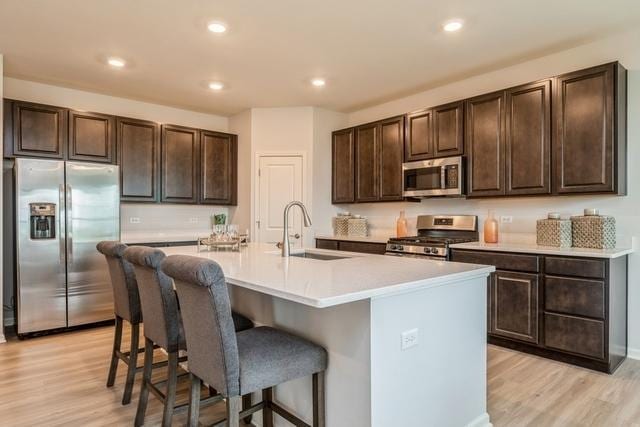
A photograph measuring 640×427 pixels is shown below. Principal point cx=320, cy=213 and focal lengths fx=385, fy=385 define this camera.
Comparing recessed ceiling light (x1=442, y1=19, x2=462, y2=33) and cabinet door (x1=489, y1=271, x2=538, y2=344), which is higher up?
recessed ceiling light (x1=442, y1=19, x2=462, y2=33)

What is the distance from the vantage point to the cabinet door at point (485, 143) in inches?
140

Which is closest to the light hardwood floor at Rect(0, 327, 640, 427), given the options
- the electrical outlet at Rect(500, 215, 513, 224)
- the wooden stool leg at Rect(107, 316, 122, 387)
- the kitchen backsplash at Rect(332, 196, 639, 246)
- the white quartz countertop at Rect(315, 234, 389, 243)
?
the wooden stool leg at Rect(107, 316, 122, 387)

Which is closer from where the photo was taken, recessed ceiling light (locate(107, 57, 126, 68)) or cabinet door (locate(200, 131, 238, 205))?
recessed ceiling light (locate(107, 57, 126, 68))

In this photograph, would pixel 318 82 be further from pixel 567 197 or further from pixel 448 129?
pixel 567 197

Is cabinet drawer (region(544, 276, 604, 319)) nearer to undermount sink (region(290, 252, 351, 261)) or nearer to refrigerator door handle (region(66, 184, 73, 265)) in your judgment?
undermount sink (region(290, 252, 351, 261))

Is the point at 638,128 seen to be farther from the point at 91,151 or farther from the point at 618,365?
the point at 91,151

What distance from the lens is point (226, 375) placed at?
56.4 inches

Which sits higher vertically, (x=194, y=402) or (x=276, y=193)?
(x=276, y=193)

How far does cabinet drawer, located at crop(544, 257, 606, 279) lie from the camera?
2.78 m

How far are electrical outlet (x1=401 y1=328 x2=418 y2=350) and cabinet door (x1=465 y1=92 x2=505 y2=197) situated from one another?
7.77ft

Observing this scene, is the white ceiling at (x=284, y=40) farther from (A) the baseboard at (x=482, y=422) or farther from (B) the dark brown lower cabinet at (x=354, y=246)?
(A) the baseboard at (x=482, y=422)

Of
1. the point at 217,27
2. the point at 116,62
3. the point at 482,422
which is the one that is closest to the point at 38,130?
the point at 116,62

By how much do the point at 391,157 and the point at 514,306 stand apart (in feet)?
6.96

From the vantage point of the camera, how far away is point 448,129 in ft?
13.0
